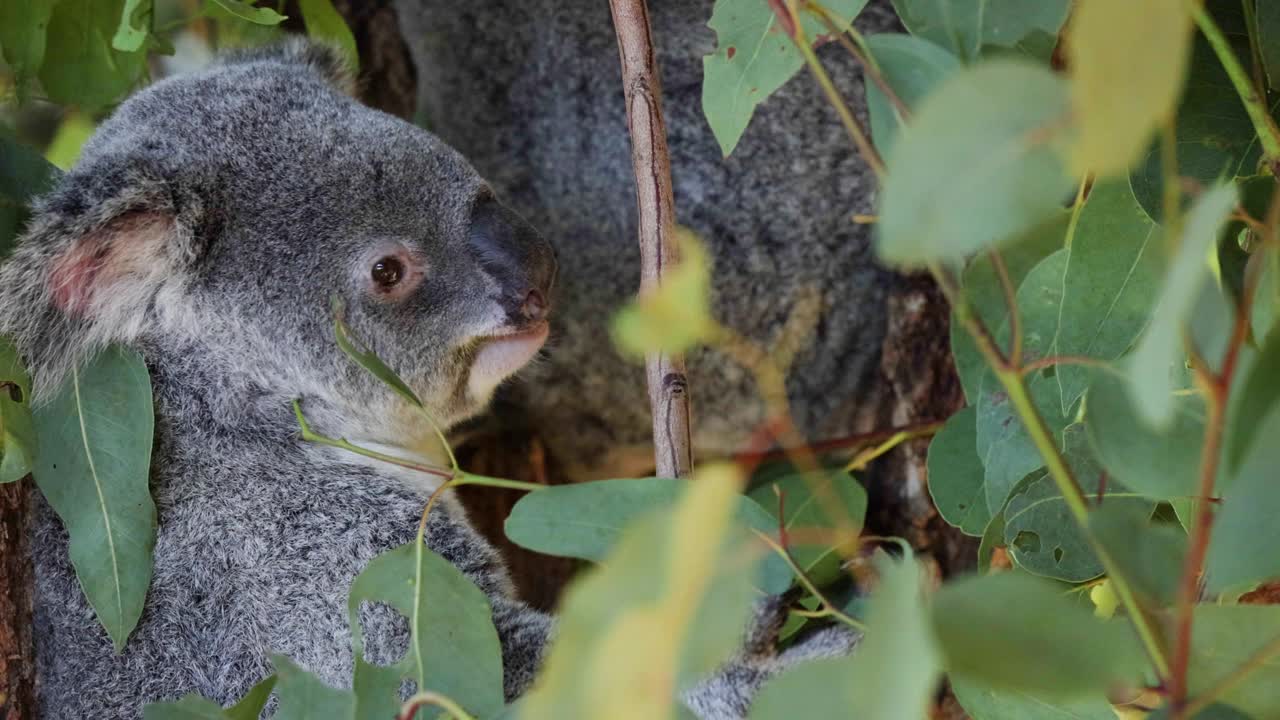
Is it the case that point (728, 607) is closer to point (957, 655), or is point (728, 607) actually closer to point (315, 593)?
point (957, 655)

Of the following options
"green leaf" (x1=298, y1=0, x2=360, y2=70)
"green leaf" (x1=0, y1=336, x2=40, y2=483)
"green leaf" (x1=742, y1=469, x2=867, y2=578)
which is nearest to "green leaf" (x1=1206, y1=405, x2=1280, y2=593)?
"green leaf" (x1=742, y1=469, x2=867, y2=578)

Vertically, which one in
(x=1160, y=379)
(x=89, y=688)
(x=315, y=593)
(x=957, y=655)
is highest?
(x=1160, y=379)

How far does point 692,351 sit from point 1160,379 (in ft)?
6.87

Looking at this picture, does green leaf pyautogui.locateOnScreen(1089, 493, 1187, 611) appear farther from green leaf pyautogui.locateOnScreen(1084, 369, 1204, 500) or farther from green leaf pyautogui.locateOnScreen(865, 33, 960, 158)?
green leaf pyautogui.locateOnScreen(865, 33, 960, 158)

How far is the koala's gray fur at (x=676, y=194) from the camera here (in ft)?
9.46

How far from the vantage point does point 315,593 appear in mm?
2068

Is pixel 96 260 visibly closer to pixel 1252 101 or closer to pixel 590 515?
pixel 590 515

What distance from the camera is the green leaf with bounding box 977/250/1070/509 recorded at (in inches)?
68.9

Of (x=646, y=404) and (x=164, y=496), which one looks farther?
(x=646, y=404)

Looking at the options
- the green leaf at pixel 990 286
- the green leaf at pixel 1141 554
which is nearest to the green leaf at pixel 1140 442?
the green leaf at pixel 1141 554

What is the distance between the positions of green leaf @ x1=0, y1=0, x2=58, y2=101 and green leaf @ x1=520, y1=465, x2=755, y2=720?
182 cm

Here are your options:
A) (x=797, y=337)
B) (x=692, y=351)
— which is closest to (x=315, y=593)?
(x=692, y=351)

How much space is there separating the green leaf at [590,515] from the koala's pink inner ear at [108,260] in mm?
956

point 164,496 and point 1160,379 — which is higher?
point 1160,379
